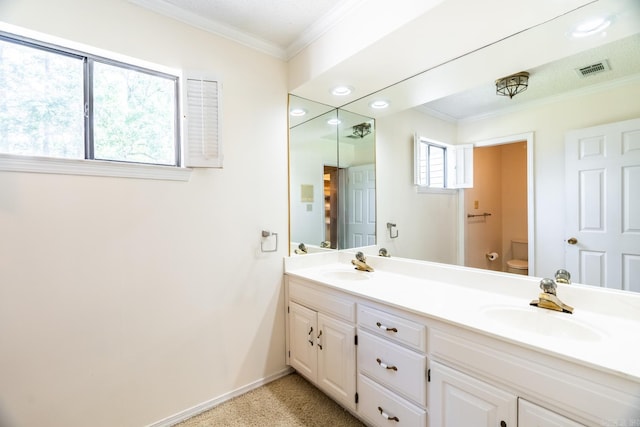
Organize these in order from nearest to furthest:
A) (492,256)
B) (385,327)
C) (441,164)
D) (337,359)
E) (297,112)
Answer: (385,327) < (492,256) < (337,359) < (441,164) < (297,112)

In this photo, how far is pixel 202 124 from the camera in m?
1.76

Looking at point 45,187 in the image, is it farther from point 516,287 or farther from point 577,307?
point 577,307

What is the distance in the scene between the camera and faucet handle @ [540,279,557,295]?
4.20ft

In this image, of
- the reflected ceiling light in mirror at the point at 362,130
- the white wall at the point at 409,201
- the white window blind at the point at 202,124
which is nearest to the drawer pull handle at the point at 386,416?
the white wall at the point at 409,201

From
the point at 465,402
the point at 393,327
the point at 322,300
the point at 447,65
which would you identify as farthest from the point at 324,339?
the point at 447,65

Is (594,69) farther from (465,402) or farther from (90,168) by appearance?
(90,168)

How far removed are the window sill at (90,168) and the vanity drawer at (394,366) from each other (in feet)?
4.93

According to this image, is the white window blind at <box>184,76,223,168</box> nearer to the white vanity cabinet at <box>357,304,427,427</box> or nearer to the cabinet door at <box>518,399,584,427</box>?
the white vanity cabinet at <box>357,304,427,427</box>

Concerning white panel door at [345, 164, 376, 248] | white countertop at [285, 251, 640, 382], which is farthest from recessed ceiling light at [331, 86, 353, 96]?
white countertop at [285, 251, 640, 382]

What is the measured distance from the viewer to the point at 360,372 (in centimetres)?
159

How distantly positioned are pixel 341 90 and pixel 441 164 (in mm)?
940

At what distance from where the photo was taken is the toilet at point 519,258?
1472 millimetres

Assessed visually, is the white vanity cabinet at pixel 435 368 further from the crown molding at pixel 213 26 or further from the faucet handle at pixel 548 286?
the crown molding at pixel 213 26

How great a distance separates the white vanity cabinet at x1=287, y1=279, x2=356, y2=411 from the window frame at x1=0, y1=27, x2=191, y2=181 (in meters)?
1.19
